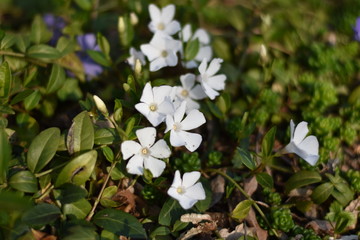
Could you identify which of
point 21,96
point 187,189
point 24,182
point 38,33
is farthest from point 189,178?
point 38,33

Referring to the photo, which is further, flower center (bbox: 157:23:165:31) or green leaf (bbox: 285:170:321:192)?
flower center (bbox: 157:23:165:31)

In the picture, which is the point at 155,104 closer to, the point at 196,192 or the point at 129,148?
the point at 129,148

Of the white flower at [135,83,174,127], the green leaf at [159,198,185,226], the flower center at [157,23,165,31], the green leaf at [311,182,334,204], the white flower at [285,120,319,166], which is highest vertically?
the flower center at [157,23,165,31]

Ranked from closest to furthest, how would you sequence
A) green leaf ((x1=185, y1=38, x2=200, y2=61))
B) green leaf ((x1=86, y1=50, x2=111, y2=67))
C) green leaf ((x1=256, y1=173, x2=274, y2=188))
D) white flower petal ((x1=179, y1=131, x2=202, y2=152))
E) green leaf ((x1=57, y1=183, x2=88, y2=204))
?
1. green leaf ((x1=57, y1=183, x2=88, y2=204))
2. white flower petal ((x1=179, y1=131, x2=202, y2=152))
3. green leaf ((x1=256, y1=173, x2=274, y2=188))
4. green leaf ((x1=185, y1=38, x2=200, y2=61))
5. green leaf ((x1=86, y1=50, x2=111, y2=67))

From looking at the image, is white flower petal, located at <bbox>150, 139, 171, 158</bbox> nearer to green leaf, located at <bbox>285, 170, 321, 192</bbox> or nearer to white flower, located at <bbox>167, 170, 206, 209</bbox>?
white flower, located at <bbox>167, 170, 206, 209</bbox>

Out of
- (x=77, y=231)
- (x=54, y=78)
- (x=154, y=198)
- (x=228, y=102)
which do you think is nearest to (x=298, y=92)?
(x=228, y=102)

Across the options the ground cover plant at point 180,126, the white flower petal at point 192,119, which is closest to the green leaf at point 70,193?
the ground cover plant at point 180,126

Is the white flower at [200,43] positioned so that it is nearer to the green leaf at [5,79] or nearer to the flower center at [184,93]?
the flower center at [184,93]

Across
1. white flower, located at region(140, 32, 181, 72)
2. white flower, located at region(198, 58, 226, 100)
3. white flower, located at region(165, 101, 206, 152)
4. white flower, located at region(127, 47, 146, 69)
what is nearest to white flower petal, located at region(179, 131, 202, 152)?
white flower, located at region(165, 101, 206, 152)

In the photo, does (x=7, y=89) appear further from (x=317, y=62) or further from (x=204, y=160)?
(x=317, y=62)
